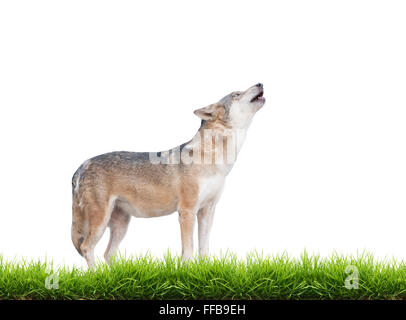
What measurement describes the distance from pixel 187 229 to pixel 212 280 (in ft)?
2.05

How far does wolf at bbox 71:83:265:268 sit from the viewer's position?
528 cm

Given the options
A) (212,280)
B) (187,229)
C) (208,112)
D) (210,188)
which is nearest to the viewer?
(212,280)

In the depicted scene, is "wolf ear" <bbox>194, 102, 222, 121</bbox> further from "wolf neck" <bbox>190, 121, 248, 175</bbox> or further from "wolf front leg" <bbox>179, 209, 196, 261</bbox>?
"wolf front leg" <bbox>179, 209, 196, 261</bbox>

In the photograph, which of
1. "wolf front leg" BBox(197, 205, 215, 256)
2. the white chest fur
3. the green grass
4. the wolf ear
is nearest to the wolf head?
the wolf ear

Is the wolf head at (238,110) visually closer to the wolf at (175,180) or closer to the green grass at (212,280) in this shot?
the wolf at (175,180)

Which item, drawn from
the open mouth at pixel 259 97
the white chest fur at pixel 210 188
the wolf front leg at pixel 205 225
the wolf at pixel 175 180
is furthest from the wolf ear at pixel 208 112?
the wolf front leg at pixel 205 225

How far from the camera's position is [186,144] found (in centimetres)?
552

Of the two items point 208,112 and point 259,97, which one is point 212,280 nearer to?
point 208,112

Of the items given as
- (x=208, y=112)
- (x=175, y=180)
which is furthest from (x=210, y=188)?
(x=208, y=112)

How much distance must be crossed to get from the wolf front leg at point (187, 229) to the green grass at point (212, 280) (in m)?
0.22

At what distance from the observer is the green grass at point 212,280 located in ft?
15.3

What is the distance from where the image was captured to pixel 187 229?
204 inches

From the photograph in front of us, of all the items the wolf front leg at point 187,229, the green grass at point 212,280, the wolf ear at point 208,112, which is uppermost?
the wolf ear at point 208,112

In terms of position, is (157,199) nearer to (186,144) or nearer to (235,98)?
(186,144)
